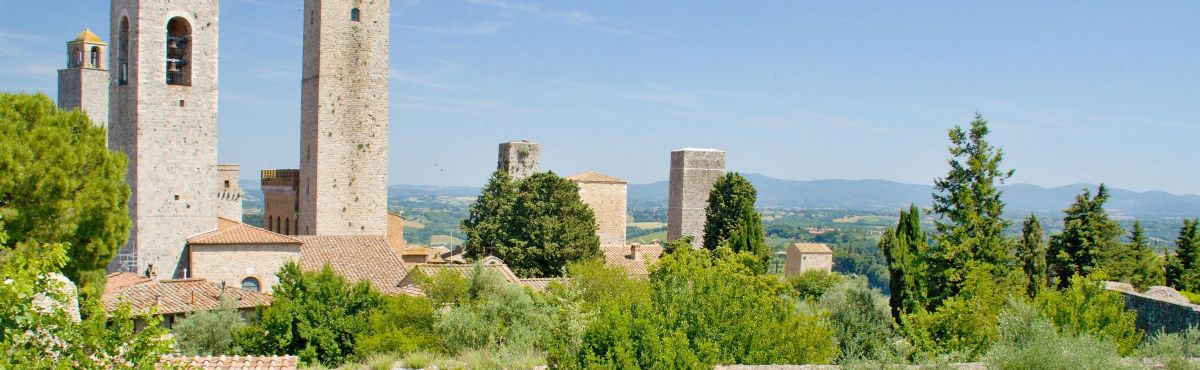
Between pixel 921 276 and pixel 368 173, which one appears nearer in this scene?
pixel 921 276

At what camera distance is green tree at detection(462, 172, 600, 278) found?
31094 millimetres

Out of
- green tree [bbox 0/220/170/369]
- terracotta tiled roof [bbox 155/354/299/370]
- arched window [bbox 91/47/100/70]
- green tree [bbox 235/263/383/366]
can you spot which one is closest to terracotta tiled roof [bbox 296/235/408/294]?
green tree [bbox 235/263/383/366]

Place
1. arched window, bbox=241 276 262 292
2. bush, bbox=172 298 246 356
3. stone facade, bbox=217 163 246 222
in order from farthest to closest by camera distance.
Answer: stone facade, bbox=217 163 246 222 → arched window, bbox=241 276 262 292 → bush, bbox=172 298 246 356

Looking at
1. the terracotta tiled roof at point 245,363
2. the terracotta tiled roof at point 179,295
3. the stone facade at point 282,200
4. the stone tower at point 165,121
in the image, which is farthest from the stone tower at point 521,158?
the terracotta tiled roof at point 245,363

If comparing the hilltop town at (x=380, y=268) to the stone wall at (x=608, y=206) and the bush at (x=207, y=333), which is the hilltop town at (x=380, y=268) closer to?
the bush at (x=207, y=333)

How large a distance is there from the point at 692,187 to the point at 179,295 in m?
24.3

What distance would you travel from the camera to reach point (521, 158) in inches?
1767

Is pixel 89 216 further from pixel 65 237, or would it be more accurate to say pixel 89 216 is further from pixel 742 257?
pixel 742 257

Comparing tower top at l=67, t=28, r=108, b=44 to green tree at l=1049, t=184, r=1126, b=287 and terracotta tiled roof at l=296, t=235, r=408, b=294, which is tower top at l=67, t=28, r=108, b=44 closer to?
terracotta tiled roof at l=296, t=235, r=408, b=294

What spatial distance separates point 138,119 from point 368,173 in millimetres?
7237

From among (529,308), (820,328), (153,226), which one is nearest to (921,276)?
(820,328)

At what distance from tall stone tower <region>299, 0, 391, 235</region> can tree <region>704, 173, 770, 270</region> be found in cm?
1094

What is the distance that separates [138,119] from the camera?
86.3 ft

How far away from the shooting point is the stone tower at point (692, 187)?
1633 inches
